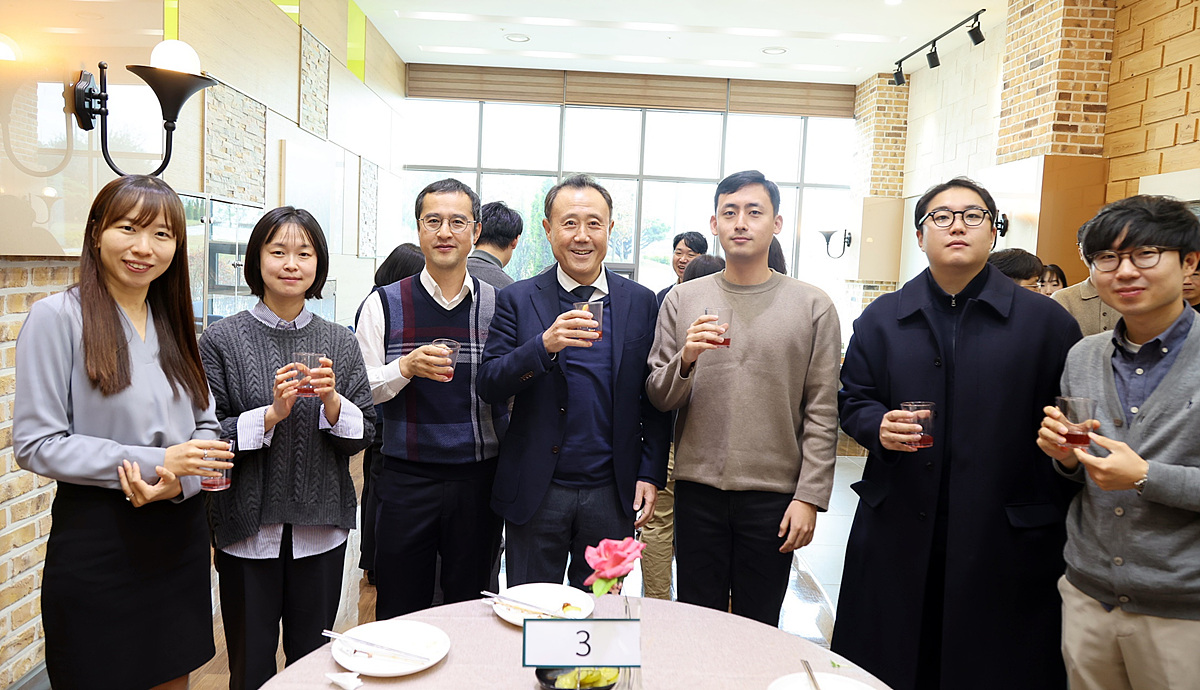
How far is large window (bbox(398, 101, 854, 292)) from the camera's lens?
965cm

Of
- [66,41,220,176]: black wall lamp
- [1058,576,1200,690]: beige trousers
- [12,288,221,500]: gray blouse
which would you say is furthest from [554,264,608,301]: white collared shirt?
[66,41,220,176]: black wall lamp

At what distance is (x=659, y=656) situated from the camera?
152 cm

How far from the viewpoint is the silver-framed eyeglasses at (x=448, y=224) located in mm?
2412

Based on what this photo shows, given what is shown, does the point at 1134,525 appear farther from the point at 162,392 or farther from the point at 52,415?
the point at 52,415

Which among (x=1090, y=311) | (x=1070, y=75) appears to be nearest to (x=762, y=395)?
(x=1090, y=311)

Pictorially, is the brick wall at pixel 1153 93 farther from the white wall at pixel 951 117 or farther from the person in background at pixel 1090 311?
the person in background at pixel 1090 311

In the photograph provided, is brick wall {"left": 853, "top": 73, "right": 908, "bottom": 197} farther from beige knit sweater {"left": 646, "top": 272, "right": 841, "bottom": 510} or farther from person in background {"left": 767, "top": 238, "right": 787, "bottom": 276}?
beige knit sweater {"left": 646, "top": 272, "right": 841, "bottom": 510}

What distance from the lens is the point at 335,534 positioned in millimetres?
2078

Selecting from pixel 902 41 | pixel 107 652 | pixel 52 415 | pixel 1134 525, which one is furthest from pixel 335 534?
pixel 902 41

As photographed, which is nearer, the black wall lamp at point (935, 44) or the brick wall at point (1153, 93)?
the brick wall at point (1153, 93)

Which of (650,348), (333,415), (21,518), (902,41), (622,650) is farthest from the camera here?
(902,41)

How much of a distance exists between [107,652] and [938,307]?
222 cm

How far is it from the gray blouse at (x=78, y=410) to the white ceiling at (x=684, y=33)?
613 cm

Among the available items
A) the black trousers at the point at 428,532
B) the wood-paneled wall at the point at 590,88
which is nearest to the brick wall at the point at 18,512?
the black trousers at the point at 428,532
